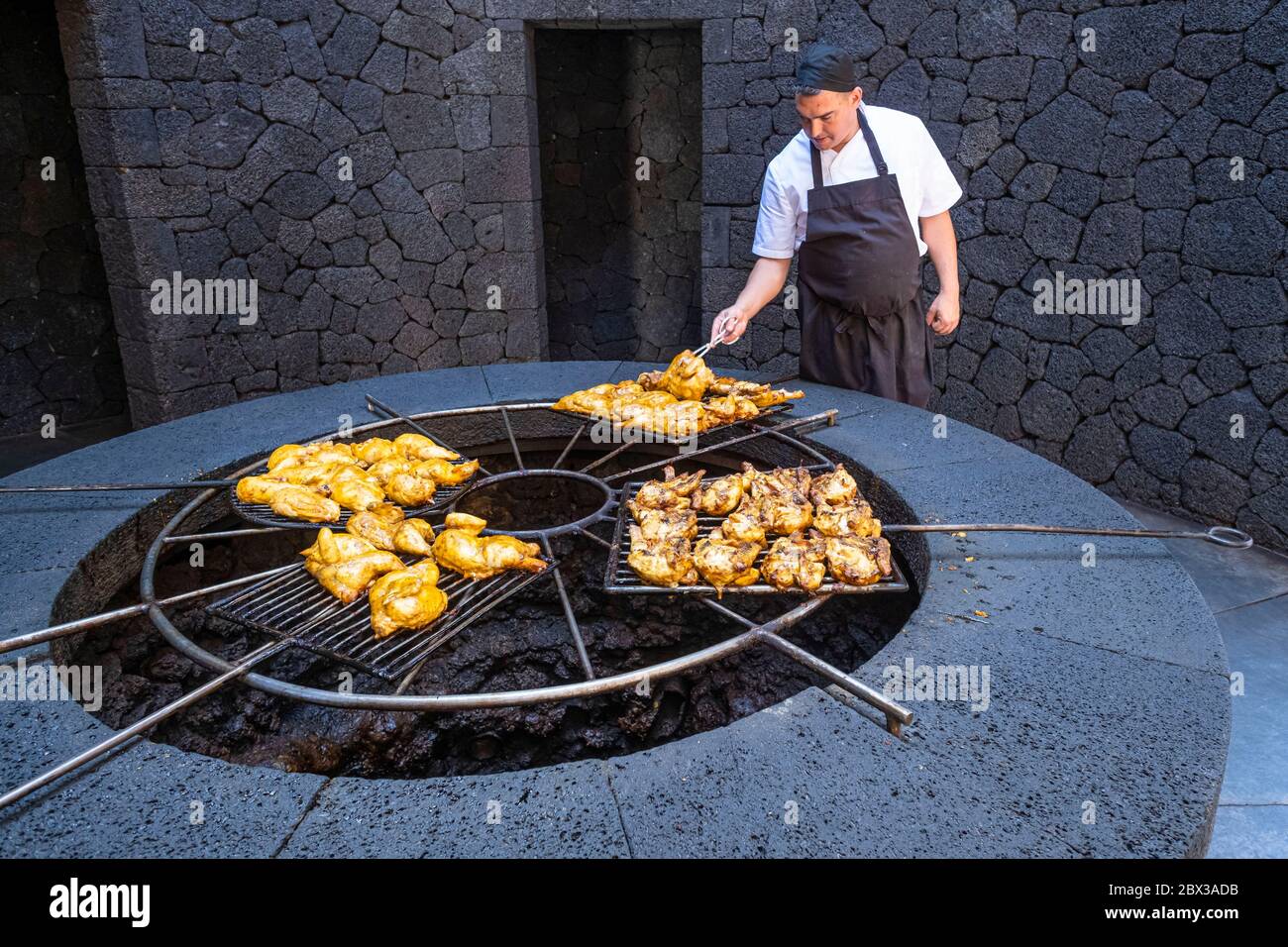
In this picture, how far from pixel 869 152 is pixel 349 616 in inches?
108

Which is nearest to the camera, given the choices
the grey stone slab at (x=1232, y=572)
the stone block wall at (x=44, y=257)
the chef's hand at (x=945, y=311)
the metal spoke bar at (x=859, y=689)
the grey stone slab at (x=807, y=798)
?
the grey stone slab at (x=807, y=798)

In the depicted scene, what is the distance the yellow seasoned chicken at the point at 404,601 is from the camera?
6.40 feet

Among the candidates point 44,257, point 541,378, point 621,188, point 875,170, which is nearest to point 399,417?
point 541,378

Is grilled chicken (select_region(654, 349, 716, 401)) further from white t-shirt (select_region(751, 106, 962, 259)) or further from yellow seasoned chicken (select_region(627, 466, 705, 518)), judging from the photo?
white t-shirt (select_region(751, 106, 962, 259))

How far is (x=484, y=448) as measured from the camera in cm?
366

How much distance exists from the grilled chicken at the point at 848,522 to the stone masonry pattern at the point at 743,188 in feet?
13.1

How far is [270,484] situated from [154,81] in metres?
4.64

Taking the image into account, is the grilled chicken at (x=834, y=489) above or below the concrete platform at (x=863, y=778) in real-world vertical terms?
above

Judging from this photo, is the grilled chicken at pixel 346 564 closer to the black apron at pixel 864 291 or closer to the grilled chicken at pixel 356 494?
the grilled chicken at pixel 356 494

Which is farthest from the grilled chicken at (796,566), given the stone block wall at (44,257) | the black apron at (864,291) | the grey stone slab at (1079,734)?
the stone block wall at (44,257)

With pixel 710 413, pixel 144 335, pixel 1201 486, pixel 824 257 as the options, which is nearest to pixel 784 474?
pixel 710 413

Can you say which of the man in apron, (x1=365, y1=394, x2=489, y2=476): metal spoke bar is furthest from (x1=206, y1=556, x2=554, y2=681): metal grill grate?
the man in apron

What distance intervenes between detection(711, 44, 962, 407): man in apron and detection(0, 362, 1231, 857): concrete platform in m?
1.66
